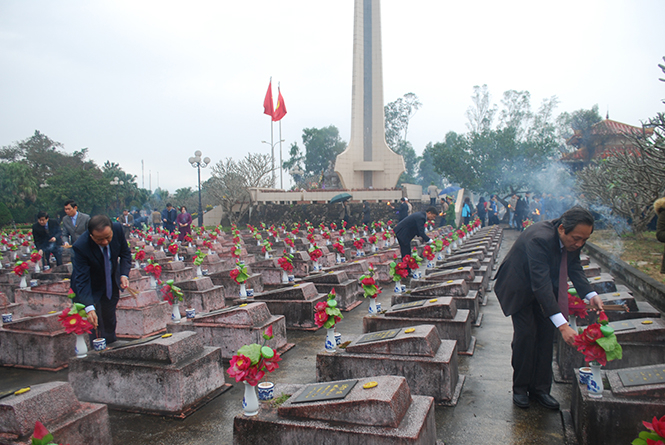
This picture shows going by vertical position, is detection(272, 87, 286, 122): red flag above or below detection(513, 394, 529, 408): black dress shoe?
above

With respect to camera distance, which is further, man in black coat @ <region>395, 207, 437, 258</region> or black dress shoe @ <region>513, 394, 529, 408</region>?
man in black coat @ <region>395, 207, 437, 258</region>

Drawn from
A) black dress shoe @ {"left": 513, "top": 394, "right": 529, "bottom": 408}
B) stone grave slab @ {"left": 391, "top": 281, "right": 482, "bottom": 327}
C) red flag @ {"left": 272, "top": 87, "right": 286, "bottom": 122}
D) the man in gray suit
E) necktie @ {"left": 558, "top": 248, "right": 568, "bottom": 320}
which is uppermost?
red flag @ {"left": 272, "top": 87, "right": 286, "bottom": 122}

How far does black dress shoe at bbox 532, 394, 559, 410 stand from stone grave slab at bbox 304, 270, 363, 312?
14.3 ft

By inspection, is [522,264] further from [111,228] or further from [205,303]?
[205,303]

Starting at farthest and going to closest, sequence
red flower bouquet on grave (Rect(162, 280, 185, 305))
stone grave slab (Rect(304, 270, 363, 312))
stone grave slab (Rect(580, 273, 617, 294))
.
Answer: stone grave slab (Rect(304, 270, 363, 312)) → stone grave slab (Rect(580, 273, 617, 294)) → red flower bouquet on grave (Rect(162, 280, 185, 305))

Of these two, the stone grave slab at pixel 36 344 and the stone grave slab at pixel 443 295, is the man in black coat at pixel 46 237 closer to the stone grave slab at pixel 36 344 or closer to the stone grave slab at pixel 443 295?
the stone grave slab at pixel 36 344

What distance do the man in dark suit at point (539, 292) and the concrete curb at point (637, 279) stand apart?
4.75 m

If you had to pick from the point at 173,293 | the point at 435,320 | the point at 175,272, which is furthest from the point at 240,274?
the point at 175,272

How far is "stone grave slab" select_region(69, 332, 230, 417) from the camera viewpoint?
3994 millimetres

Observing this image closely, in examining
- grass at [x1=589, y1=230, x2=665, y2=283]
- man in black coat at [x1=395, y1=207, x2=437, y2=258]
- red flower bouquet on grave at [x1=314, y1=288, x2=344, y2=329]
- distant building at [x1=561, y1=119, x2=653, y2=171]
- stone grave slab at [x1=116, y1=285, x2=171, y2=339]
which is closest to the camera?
red flower bouquet on grave at [x1=314, y1=288, x2=344, y2=329]

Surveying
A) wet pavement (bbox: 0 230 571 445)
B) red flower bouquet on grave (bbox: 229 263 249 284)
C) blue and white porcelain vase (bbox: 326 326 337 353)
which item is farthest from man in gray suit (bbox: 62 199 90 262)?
blue and white porcelain vase (bbox: 326 326 337 353)

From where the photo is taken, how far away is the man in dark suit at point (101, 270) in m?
4.23

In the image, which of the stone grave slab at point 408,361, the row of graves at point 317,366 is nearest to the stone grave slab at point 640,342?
the row of graves at point 317,366

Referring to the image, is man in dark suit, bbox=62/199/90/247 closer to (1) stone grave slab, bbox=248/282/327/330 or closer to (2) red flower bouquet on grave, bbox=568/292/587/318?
(1) stone grave slab, bbox=248/282/327/330
